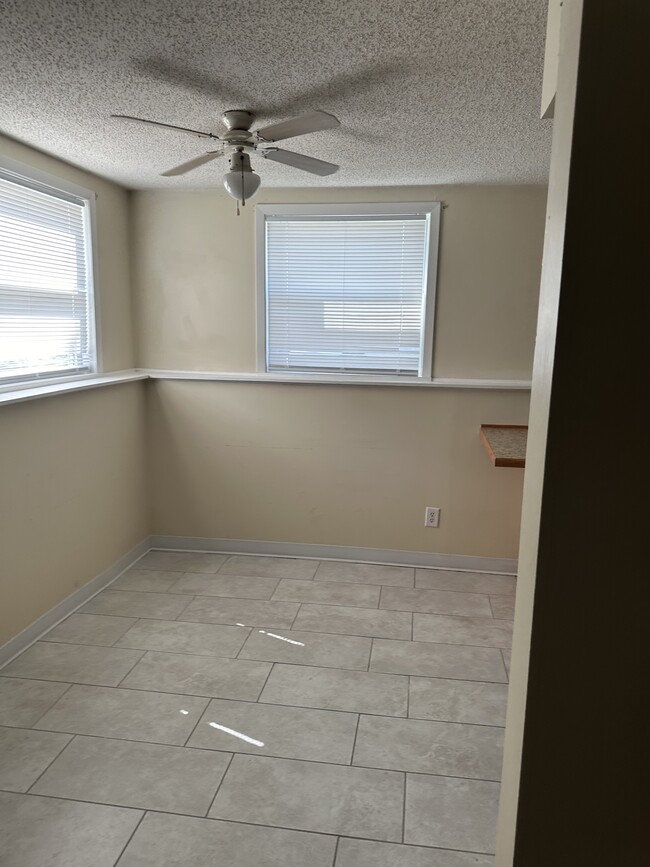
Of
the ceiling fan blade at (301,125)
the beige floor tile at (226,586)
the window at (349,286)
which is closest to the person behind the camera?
the ceiling fan blade at (301,125)

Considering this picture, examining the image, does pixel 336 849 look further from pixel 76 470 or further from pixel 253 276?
pixel 253 276

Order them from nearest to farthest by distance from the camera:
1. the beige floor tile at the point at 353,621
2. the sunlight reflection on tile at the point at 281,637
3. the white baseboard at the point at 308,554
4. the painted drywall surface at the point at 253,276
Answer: the sunlight reflection on tile at the point at 281,637
the beige floor tile at the point at 353,621
the painted drywall surface at the point at 253,276
the white baseboard at the point at 308,554

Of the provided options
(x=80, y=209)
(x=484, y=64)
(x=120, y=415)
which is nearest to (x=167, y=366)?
(x=120, y=415)

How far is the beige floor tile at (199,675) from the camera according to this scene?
8.73 ft

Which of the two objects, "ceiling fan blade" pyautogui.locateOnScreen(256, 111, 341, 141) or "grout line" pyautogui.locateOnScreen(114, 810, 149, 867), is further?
"ceiling fan blade" pyautogui.locateOnScreen(256, 111, 341, 141)

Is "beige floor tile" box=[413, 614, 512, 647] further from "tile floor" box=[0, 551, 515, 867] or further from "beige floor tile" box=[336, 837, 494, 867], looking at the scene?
"beige floor tile" box=[336, 837, 494, 867]

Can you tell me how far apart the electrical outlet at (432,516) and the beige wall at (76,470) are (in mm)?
1933

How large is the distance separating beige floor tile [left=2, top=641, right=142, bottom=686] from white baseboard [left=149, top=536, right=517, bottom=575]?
1.37 meters

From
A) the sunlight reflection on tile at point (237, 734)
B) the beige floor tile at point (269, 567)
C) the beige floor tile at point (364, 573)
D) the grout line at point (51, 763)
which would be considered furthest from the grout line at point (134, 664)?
the beige floor tile at point (364, 573)

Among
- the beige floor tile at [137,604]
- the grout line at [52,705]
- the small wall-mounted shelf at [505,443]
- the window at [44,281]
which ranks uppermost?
the window at [44,281]

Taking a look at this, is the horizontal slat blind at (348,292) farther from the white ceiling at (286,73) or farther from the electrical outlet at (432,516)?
the electrical outlet at (432,516)

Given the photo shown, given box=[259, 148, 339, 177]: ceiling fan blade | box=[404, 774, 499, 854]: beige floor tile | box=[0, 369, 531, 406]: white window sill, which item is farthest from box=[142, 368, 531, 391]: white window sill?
box=[404, 774, 499, 854]: beige floor tile

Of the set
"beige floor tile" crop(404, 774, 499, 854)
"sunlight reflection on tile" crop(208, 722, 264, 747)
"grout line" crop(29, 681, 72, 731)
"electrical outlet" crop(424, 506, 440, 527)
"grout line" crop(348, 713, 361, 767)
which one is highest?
"electrical outlet" crop(424, 506, 440, 527)

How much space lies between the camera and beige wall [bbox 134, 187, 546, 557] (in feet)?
12.5
